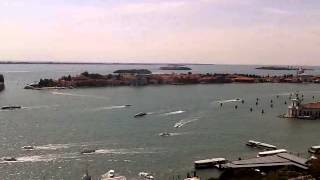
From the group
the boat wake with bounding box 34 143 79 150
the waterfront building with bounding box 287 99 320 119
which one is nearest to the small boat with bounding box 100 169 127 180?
the boat wake with bounding box 34 143 79 150

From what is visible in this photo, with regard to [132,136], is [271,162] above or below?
above

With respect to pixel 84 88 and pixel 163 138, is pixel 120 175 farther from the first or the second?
pixel 84 88

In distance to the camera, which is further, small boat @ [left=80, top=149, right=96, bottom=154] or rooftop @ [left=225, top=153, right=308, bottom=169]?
small boat @ [left=80, top=149, right=96, bottom=154]

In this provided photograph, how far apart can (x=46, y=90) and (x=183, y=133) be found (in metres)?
30.4

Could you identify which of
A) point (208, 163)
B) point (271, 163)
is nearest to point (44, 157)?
point (208, 163)

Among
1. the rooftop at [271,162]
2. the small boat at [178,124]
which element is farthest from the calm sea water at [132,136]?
the rooftop at [271,162]

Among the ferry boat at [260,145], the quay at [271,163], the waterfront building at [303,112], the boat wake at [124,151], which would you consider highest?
the waterfront building at [303,112]

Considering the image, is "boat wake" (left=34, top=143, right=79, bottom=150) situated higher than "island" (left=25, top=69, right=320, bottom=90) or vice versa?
"island" (left=25, top=69, right=320, bottom=90)

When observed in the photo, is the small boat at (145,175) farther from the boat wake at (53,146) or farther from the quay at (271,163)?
the boat wake at (53,146)

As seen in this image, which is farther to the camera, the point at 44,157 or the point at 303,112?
the point at 303,112

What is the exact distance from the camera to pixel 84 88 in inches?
2184

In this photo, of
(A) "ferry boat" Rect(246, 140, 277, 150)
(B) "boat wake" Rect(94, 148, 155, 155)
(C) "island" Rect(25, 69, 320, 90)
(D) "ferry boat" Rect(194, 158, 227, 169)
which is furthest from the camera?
(C) "island" Rect(25, 69, 320, 90)

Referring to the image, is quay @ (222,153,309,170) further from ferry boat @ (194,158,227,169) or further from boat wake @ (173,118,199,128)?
boat wake @ (173,118,199,128)

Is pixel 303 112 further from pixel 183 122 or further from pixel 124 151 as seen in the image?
pixel 124 151
